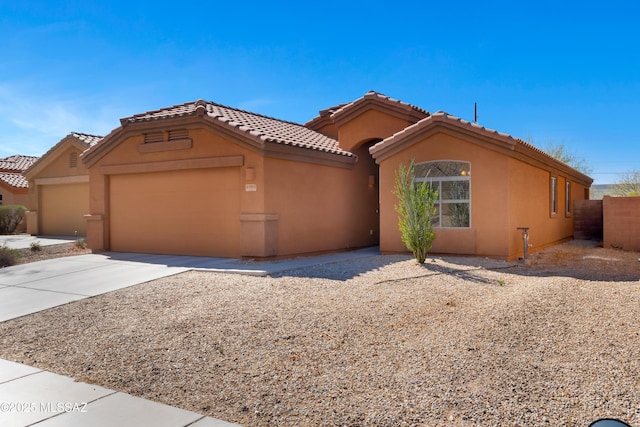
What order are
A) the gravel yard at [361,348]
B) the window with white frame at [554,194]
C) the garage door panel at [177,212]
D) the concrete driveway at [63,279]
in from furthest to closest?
the window with white frame at [554,194], the garage door panel at [177,212], the concrete driveway at [63,279], the gravel yard at [361,348]

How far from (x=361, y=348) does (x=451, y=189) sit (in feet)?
26.2

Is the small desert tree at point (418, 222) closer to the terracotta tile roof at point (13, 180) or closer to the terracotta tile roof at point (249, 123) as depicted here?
the terracotta tile roof at point (249, 123)

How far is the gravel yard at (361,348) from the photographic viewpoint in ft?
13.3

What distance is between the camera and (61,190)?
73.4 feet

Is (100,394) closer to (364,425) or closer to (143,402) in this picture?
(143,402)

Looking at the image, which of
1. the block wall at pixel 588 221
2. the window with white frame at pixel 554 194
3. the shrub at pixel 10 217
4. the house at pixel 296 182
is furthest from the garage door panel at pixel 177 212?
the block wall at pixel 588 221

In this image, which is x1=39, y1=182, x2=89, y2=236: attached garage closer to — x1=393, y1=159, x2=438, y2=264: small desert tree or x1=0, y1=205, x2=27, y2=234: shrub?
x1=0, y1=205, x2=27, y2=234: shrub

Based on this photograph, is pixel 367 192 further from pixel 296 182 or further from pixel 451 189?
pixel 451 189

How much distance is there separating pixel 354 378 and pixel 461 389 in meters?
1.00

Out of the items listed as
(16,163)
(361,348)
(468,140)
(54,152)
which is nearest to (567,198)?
(468,140)

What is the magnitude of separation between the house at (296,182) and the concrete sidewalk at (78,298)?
37.4 inches

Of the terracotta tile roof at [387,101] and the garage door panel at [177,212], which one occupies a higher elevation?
the terracotta tile roof at [387,101]

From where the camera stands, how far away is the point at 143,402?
4379 mm

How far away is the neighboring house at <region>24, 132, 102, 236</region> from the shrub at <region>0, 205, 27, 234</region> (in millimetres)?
2511
